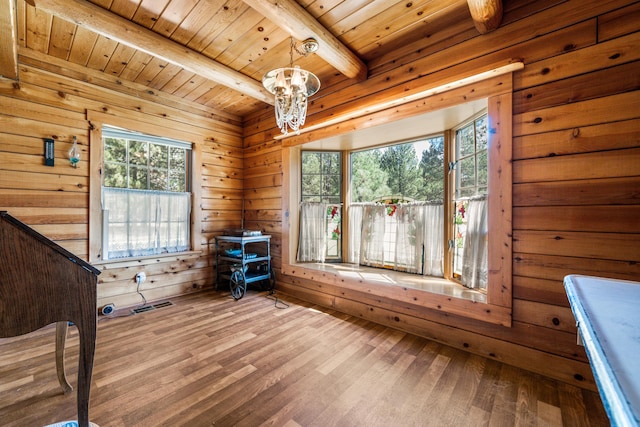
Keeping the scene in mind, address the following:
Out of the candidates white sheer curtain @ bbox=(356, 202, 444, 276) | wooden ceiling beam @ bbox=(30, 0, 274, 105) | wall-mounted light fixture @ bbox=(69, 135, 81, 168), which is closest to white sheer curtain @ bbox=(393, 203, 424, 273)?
white sheer curtain @ bbox=(356, 202, 444, 276)

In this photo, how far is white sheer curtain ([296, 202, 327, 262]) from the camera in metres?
3.47

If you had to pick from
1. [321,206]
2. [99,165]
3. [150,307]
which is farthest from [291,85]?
[150,307]

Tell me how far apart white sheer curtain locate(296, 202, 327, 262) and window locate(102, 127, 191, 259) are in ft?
5.30

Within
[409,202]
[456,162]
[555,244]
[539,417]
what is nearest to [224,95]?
[409,202]

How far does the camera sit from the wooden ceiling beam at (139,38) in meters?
1.80

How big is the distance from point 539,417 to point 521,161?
156 cm

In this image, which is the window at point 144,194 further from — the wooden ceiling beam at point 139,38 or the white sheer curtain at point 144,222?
the wooden ceiling beam at point 139,38

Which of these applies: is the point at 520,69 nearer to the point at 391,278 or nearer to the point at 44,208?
the point at 391,278

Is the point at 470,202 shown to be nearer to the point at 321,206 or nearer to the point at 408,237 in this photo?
the point at 408,237

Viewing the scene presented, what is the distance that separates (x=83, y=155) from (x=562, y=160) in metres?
4.23

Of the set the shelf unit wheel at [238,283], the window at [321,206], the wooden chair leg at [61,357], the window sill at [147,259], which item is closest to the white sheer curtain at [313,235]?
the window at [321,206]

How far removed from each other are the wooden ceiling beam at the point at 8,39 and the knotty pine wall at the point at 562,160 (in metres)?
3.10

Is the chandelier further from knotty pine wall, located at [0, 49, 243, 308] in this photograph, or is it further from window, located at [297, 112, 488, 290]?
knotty pine wall, located at [0, 49, 243, 308]

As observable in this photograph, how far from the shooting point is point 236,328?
244cm
